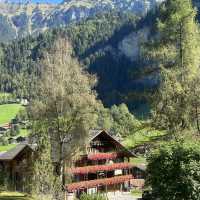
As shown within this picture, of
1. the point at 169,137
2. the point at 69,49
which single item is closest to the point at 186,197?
the point at 169,137

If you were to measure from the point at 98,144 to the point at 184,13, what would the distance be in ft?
132

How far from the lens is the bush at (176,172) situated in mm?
29094

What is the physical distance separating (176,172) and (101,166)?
46796 millimetres

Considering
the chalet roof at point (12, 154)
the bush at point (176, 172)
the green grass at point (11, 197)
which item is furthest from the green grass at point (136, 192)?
the bush at point (176, 172)

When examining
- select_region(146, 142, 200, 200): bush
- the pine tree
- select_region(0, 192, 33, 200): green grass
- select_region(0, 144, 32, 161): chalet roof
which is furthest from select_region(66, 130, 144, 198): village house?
select_region(146, 142, 200, 200): bush

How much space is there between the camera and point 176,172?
2986cm

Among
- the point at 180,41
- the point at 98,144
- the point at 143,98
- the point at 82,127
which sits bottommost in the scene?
the point at 98,144

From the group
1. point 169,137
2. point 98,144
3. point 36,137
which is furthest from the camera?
point 98,144

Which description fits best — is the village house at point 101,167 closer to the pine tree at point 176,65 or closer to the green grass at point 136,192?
the green grass at point 136,192

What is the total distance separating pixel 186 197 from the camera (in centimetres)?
2894

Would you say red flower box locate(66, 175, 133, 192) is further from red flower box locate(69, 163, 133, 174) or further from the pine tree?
the pine tree

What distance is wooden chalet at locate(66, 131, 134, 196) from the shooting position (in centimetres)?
7291

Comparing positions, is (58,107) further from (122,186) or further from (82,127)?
(122,186)

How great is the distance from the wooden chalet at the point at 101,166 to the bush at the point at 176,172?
3941 cm
